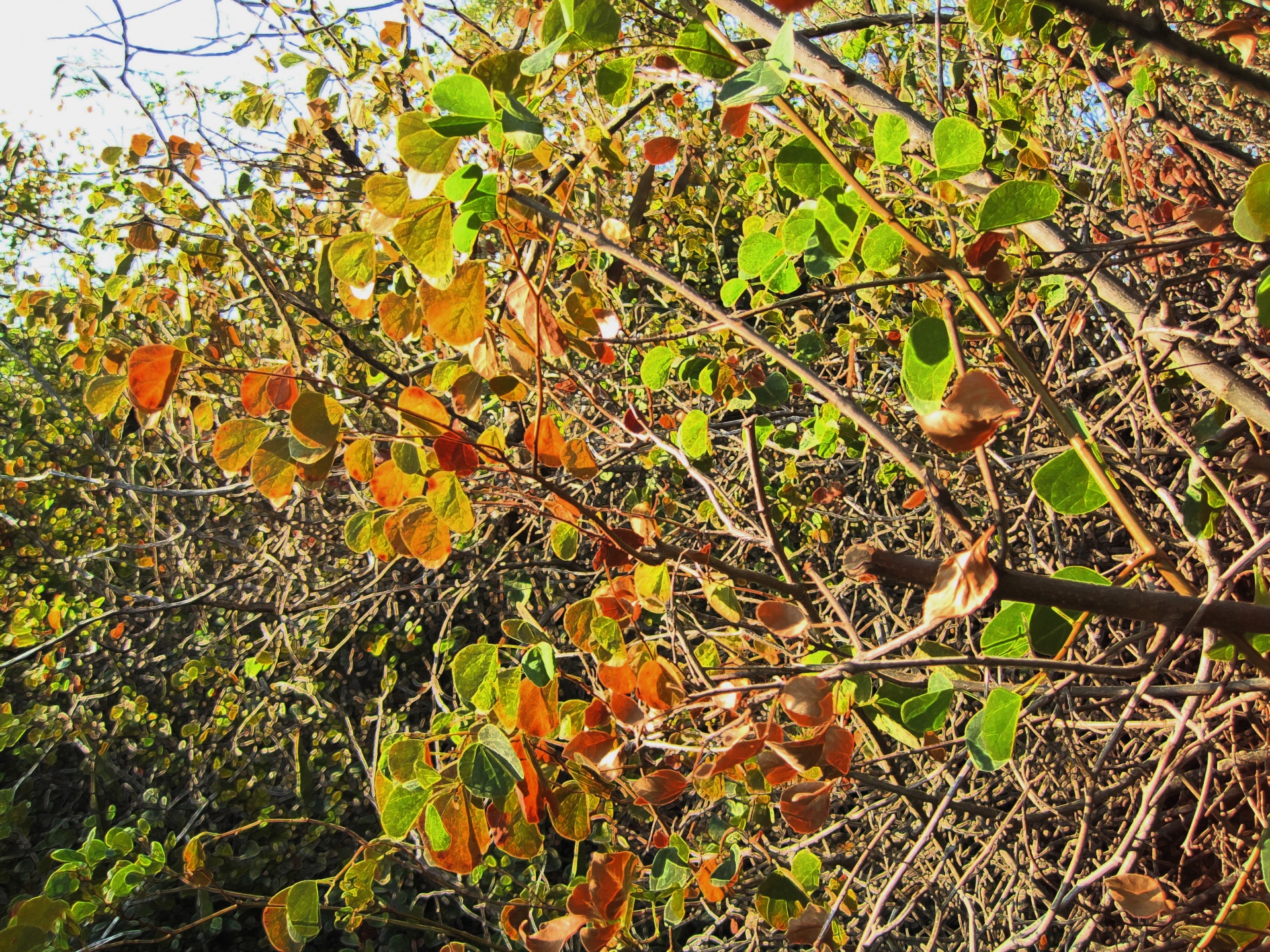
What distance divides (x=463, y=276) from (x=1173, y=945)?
45.8 inches

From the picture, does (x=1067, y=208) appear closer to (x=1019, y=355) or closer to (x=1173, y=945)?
(x=1173, y=945)

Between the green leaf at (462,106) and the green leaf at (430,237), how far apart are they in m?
0.07

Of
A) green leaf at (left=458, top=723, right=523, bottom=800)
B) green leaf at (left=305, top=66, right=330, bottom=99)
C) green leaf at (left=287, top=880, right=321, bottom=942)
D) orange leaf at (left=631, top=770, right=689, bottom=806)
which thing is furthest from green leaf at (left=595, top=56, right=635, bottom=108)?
green leaf at (left=305, top=66, right=330, bottom=99)

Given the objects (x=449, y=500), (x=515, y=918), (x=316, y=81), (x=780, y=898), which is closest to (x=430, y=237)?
(x=449, y=500)

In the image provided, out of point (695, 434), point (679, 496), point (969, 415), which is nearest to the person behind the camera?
point (969, 415)

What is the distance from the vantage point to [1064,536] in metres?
1.77

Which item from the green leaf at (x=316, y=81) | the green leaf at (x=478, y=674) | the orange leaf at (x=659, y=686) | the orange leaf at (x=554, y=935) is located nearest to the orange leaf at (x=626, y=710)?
the orange leaf at (x=659, y=686)

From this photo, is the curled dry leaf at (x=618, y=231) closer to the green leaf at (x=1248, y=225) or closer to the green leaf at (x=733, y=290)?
the green leaf at (x=733, y=290)

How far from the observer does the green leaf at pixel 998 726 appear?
571 millimetres

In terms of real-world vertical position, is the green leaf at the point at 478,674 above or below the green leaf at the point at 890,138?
below

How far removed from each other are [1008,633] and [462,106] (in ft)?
1.86

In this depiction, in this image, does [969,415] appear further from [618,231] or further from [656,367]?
[656,367]

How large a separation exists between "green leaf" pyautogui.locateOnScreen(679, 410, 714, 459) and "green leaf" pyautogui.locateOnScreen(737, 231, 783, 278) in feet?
0.81

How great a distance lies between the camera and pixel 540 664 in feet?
2.39
